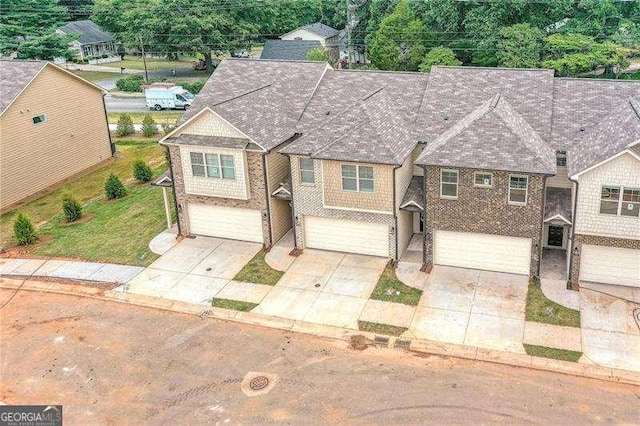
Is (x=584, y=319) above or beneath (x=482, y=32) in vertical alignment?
beneath

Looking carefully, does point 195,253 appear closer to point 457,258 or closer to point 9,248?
point 9,248

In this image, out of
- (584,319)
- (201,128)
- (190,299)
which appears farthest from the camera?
(201,128)

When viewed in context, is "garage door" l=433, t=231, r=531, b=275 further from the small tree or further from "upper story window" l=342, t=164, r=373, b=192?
the small tree

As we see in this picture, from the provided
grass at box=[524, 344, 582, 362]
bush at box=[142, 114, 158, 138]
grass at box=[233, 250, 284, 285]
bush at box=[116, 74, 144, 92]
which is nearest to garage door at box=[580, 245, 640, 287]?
grass at box=[524, 344, 582, 362]

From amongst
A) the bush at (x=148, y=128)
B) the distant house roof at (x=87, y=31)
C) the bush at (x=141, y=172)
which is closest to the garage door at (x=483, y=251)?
the bush at (x=141, y=172)

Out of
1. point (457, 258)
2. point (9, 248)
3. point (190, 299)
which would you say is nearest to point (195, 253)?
point (190, 299)

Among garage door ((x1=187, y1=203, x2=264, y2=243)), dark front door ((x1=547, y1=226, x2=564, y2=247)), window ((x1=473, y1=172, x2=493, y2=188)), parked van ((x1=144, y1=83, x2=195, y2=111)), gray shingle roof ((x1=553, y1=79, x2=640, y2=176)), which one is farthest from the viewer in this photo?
parked van ((x1=144, y1=83, x2=195, y2=111))
